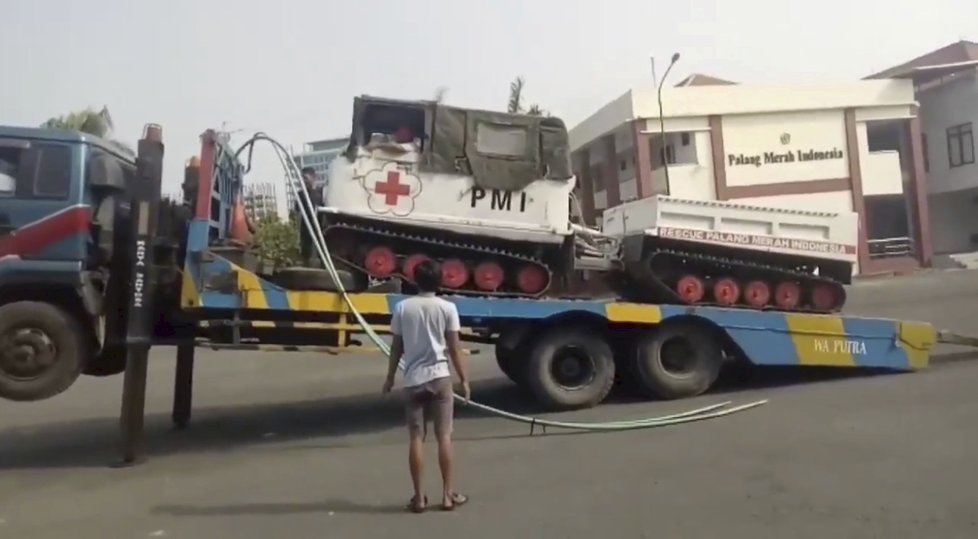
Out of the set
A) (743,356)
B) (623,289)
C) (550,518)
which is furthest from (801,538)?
(623,289)

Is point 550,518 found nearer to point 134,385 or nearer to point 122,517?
point 122,517

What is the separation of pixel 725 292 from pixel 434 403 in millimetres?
5644

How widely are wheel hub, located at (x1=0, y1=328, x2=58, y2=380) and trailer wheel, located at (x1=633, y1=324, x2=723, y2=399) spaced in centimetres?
558

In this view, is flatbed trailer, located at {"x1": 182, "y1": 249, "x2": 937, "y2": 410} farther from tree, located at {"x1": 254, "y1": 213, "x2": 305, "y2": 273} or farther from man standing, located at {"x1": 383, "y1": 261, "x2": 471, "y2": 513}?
man standing, located at {"x1": 383, "y1": 261, "x2": 471, "y2": 513}

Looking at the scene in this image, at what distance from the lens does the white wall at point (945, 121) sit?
114ft

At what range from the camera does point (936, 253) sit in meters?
35.6

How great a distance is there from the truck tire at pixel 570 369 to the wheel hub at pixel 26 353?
14.5 ft

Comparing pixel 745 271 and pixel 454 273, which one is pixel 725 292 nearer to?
pixel 745 271

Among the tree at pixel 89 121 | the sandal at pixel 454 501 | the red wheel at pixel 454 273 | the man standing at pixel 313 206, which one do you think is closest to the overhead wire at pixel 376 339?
the man standing at pixel 313 206

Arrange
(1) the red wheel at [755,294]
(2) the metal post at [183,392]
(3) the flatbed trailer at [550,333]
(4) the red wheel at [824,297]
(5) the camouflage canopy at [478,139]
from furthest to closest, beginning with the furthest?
1. (4) the red wheel at [824,297]
2. (1) the red wheel at [755,294]
3. (2) the metal post at [183,392]
4. (5) the camouflage canopy at [478,139]
5. (3) the flatbed trailer at [550,333]

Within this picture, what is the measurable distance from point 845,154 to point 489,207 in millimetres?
25355

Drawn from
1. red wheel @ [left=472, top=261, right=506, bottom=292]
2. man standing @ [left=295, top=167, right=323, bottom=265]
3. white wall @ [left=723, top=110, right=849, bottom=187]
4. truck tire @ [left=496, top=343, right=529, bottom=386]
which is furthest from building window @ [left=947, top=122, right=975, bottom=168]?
man standing @ [left=295, top=167, right=323, bottom=265]

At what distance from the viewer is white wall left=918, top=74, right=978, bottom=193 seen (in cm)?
3475

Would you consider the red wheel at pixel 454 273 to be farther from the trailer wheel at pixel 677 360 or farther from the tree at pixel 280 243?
the trailer wheel at pixel 677 360
